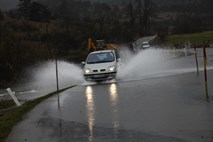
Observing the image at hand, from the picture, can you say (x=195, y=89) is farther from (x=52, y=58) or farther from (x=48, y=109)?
(x=52, y=58)

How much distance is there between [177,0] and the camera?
182000mm

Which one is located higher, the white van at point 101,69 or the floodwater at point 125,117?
the white van at point 101,69

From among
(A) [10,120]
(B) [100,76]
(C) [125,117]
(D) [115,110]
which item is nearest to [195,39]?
(B) [100,76]

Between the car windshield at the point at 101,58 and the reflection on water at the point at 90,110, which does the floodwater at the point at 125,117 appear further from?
the car windshield at the point at 101,58

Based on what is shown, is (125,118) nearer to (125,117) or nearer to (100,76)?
(125,117)

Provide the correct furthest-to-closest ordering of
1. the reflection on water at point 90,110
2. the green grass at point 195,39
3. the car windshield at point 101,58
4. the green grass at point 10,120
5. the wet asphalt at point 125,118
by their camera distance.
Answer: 1. the green grass at point 195,39
2. the car windshield at point 101,58
3. the green grass at point 10,120
4. the reflection on water at point 90,110
5. the wet asphalt at point 125,118

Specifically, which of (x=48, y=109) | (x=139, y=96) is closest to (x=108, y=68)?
(x=139, y=96)

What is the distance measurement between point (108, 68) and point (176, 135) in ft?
55.4

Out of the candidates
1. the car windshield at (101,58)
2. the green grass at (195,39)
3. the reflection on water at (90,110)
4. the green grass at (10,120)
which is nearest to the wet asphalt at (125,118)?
the reflection on water at (90,110)

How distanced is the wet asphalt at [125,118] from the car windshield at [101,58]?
871 cm

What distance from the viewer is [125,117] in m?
13.7

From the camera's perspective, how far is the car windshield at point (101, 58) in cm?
2897

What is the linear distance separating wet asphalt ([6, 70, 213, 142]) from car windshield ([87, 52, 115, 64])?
343 inches

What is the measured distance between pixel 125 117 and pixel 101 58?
1579 cm
